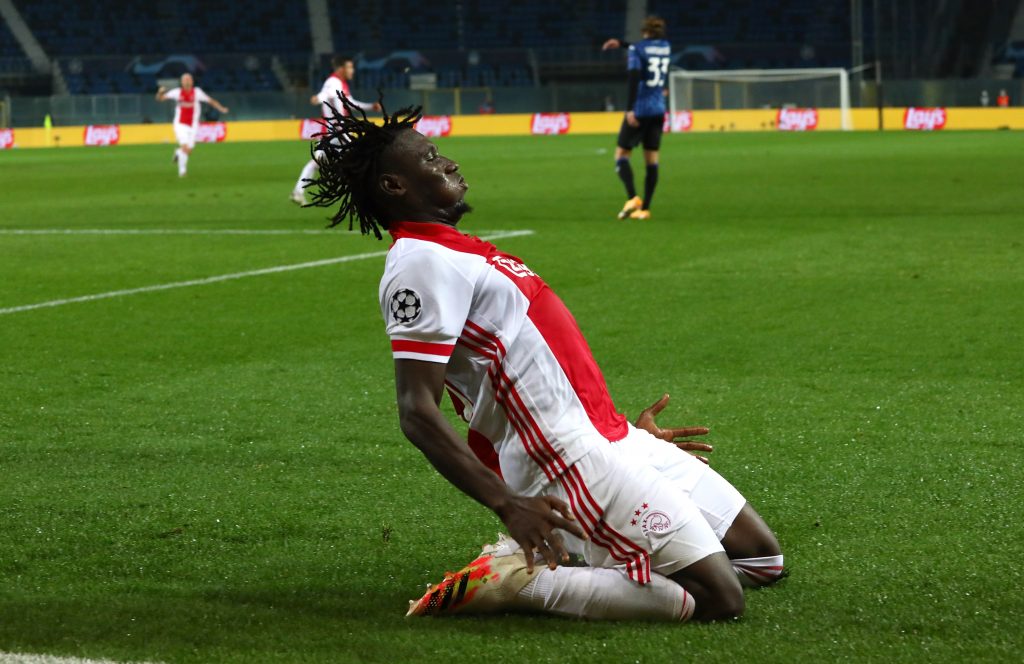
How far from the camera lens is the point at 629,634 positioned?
343 centimetres

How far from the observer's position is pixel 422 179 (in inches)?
140

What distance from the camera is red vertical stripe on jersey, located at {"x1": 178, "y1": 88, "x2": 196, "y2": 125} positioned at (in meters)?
27.2

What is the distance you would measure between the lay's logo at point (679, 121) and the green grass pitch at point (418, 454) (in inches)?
1177

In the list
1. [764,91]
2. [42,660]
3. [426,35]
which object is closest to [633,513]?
[42,660]

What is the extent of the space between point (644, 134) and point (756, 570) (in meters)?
12.2

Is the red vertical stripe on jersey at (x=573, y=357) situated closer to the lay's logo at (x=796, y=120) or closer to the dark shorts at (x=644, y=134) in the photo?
the dark shorts at (x=644, y=134)

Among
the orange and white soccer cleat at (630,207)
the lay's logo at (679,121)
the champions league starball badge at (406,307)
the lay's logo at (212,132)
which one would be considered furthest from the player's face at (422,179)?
the lay's logo at (212,132)

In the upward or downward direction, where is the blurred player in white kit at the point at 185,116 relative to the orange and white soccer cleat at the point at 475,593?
upward

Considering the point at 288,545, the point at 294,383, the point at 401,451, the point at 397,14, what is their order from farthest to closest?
the point at 397,14 < the point at 294,383 < the point at 401,451 < the point at 288,545

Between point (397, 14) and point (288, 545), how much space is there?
180 ft

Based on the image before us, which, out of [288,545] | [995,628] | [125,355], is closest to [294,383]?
[125,355]

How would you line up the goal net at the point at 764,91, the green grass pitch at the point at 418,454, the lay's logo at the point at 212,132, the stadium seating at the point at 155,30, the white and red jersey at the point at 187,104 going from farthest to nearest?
the stadium seating at the point at 155,30 → the lay's logo at the point at 212,132 → the goal net at the point at 764,91 → the white and red jersey at the point at 187,104 → the green grass pitch at the point at 418,454

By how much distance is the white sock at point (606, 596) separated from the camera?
138 inches

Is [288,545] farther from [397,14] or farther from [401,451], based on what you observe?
[397,14]
